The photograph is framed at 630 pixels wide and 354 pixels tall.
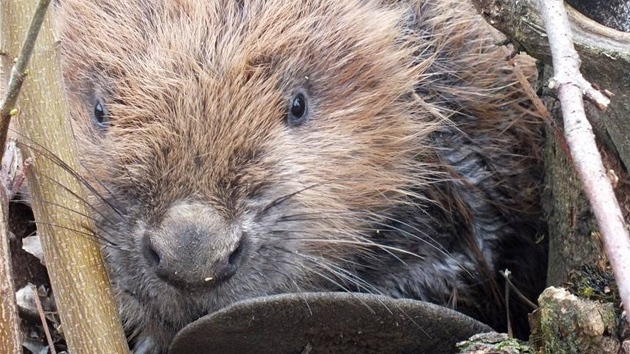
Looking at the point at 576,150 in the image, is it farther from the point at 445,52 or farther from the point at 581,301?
the point at 445,52

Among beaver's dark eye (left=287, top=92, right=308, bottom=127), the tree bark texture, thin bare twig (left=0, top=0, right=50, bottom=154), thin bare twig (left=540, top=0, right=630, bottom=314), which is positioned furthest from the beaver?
thin bare twig (left=540, top=0, right=630, bottom=314)

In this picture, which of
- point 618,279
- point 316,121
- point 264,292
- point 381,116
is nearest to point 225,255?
point 264,292

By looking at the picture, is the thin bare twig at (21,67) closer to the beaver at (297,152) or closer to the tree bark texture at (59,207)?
the tree bark texture at (59,207)

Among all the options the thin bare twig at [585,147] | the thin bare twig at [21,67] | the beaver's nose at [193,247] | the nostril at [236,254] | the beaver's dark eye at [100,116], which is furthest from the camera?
the beaver's dark eye at [100,116]

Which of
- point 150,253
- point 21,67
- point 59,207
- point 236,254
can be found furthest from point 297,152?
point 21,67

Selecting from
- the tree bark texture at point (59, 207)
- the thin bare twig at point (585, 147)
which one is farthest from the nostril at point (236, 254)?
the thin bare twig at point (585, 147)

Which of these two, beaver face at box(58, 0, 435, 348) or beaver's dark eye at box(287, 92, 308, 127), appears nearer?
beaver face at box(58, 0, 435, 348)

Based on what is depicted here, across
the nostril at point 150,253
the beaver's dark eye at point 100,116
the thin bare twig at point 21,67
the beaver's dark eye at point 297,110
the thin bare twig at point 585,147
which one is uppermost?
the thin bare twig at point 585,147

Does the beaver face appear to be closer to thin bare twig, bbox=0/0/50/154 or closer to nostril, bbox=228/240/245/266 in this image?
nostril, bbox=228/240/245/266
